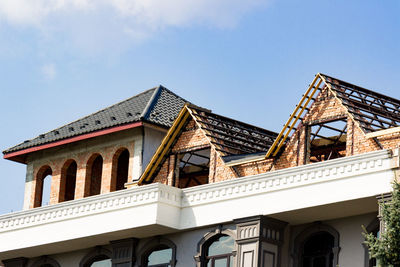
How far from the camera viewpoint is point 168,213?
35.3 meters

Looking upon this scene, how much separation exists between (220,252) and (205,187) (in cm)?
207

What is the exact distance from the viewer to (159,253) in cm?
3647

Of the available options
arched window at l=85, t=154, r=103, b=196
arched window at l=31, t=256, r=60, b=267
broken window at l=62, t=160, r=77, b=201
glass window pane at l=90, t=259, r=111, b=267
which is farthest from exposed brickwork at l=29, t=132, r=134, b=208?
glass window pane at l=90, t=259, r=111, b=267

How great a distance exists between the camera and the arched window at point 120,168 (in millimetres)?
41531

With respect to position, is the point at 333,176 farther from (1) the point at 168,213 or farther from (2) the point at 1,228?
(2) the point at 1,228

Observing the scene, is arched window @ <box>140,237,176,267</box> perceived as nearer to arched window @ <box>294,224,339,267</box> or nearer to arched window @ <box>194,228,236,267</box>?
arched window @ <box>194,228,236,267</box>

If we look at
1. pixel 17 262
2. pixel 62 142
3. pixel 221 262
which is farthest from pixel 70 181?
pixel 221 262

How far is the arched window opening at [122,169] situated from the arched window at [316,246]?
34.6 ft

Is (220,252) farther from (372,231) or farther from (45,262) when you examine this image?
(45,262)

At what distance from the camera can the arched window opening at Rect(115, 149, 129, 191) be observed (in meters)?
42.2

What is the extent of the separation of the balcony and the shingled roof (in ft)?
15.3

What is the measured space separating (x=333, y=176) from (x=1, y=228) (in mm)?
13545

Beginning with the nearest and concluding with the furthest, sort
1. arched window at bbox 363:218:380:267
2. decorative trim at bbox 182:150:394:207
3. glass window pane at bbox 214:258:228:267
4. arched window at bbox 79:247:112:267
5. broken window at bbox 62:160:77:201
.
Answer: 1. decorative trim at bbox 182:150:394:207
2. arched window at bbox 363:218:380:267
3. glass window pane at bbox 214:258:228:267
4. arched window at bbox 79:247:112:267
5. broken window at bbox 62:160:77:201

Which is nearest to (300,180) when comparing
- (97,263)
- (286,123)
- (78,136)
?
(286,123)
